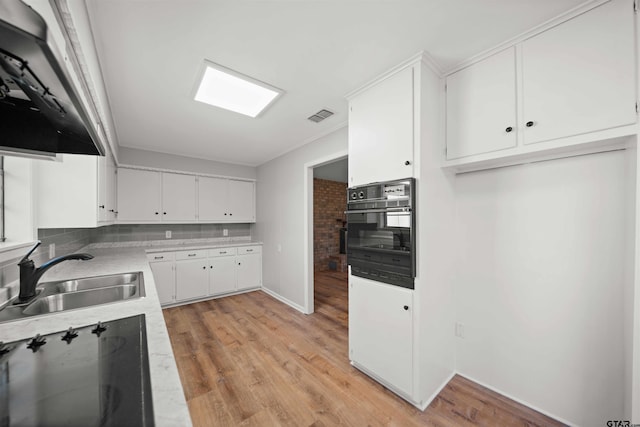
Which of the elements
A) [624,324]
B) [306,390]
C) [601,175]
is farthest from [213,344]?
[601,175]

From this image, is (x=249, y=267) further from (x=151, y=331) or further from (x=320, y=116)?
(x=151, y=331)

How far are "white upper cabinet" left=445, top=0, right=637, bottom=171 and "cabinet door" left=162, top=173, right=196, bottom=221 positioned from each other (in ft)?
12.8

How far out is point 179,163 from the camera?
4074 millimetres

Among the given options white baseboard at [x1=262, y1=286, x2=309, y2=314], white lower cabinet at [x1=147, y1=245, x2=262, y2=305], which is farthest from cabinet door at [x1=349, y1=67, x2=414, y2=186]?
white lower cabinet at [x1=147, y1=245, x2=262, y2=305]

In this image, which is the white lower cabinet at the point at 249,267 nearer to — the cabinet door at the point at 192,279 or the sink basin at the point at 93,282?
the cabinet door at the point at 192,279

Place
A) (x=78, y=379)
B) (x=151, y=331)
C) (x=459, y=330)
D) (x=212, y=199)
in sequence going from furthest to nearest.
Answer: (x=212, y=199), (x=459, y=330), (x=151, y=331), (x=78, y=379)

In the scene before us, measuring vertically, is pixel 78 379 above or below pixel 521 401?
above

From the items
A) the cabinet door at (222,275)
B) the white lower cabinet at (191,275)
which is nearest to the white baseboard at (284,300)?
the cabinet door at (222,275)

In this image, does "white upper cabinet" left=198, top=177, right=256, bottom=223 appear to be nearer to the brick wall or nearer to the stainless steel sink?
the brick wall

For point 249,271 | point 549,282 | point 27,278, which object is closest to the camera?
point 27,278

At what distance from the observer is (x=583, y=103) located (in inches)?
51.4

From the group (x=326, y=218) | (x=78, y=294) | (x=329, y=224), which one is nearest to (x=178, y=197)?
(x=78, y=294)

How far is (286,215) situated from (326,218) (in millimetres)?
2627

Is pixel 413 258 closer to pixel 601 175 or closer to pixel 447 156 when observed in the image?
pixel 447 156
